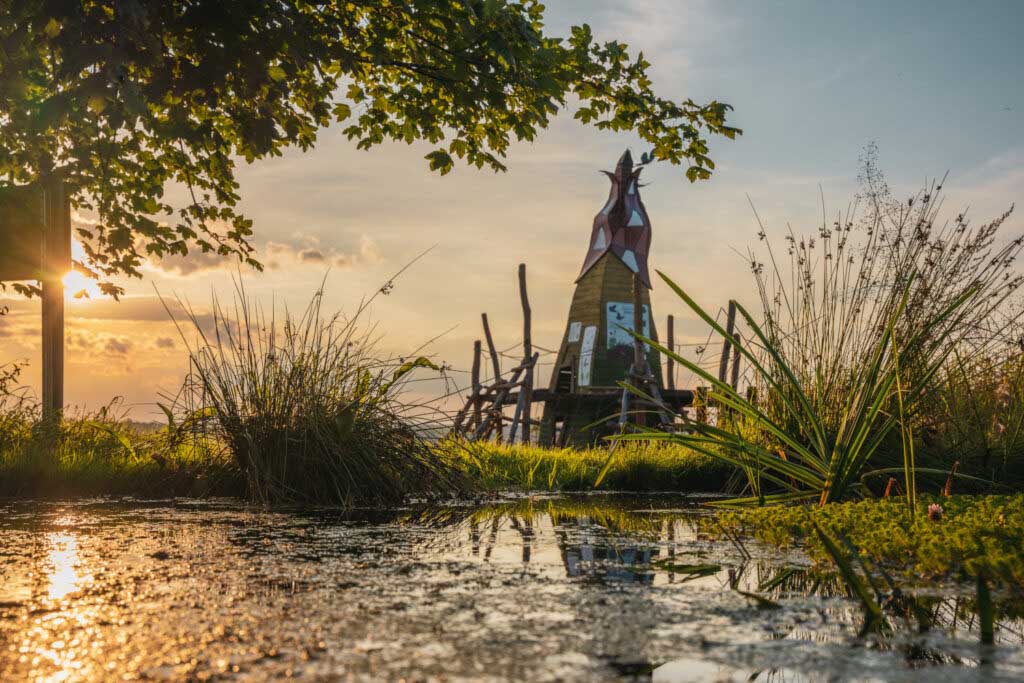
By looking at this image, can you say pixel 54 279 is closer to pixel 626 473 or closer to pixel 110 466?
pixel 110 466

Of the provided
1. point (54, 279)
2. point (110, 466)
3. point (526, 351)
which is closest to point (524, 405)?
point (526, 351)

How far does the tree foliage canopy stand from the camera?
479 centimetres

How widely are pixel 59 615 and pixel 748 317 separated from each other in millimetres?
2744

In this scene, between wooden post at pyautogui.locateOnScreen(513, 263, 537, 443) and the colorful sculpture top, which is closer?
wooden post at pyautogui.locateOnScreen(513, 263, 537, 443)

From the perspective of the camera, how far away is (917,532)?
8.86ft

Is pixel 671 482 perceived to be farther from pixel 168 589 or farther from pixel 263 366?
pixel 168 589

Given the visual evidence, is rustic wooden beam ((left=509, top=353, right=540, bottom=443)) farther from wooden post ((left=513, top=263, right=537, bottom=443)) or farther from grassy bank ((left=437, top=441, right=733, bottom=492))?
grassy bank ((left=437, top=441, right=733, bottom=492))

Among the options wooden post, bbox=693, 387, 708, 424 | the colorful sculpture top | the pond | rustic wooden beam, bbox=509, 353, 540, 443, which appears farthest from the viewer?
the colorful sculpture top

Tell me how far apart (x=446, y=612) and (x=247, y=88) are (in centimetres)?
415

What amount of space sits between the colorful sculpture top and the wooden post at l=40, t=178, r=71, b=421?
10464mm

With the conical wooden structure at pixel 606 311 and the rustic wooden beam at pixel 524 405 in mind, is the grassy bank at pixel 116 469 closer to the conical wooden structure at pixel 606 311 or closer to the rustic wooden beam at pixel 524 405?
the rustic wooden beam at pixel 524 405

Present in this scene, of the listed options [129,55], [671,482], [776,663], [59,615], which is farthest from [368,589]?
[671,482]

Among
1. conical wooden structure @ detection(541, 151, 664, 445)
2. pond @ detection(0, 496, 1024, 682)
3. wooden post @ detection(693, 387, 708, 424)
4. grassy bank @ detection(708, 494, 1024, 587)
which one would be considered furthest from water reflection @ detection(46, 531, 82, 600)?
conical wooden structure @ detection(541, 151, 664, 445)

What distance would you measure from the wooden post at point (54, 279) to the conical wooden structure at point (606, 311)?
29.7 ft
